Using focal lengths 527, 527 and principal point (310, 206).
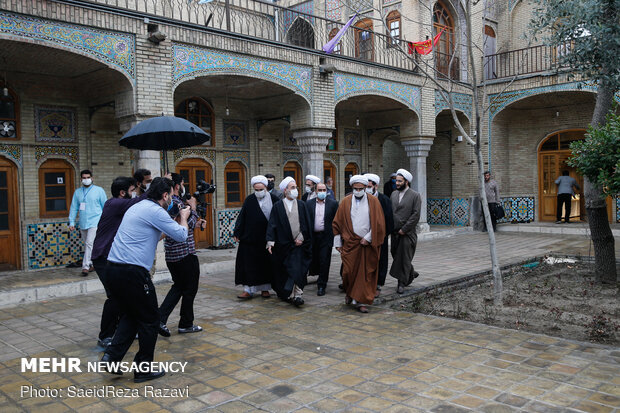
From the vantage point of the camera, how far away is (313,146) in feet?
38.2

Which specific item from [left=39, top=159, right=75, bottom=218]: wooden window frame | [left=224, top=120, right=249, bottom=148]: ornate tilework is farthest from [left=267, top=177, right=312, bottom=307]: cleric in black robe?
[left=224, top=120, right=249, bottom=148]: ornate tilework

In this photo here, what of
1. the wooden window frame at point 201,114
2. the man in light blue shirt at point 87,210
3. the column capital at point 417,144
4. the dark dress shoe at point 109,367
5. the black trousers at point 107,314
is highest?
the wooden window frame at point 201,114

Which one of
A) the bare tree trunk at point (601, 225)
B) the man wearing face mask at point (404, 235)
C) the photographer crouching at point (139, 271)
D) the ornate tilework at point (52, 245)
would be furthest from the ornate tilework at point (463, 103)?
the photographer crouching at point (139, 271)

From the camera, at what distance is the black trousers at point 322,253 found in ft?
24.4

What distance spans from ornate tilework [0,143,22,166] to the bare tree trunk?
9241mm

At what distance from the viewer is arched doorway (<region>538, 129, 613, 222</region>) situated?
661 inches

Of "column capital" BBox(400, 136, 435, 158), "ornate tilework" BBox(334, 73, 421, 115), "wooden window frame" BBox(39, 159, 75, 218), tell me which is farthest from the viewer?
"column capital" BBox(400, 136, 435, 158)

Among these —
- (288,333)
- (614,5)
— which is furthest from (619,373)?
(614,5)

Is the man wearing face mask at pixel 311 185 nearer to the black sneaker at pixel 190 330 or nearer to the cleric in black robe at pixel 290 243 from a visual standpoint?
the cleric in black robe at pixel 290 243

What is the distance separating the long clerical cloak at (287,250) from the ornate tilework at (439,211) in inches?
445

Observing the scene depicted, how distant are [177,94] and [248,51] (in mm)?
2224

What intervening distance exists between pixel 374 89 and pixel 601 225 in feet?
21.8

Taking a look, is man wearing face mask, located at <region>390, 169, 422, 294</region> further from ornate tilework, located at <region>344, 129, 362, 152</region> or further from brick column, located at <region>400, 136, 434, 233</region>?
ornate tilework, located at <region>344, 129, 362, 152</region>

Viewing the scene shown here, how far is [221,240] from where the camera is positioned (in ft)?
40.4
